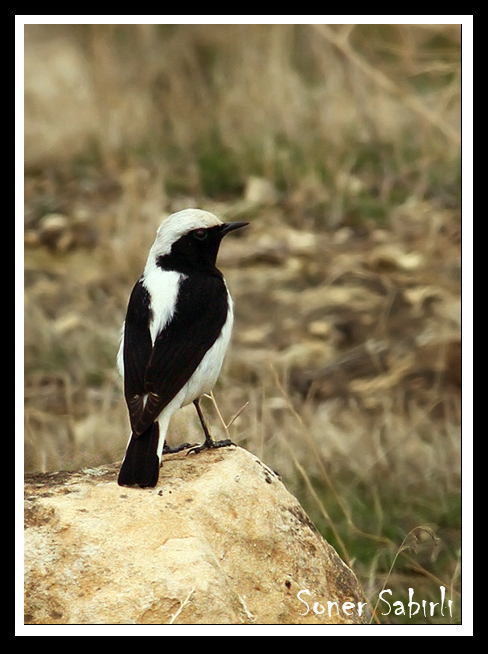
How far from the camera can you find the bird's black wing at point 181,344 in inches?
217

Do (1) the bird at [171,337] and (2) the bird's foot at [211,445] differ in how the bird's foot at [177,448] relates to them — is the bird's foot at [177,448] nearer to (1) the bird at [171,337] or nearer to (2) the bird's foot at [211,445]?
(1) the bird at [171,337]

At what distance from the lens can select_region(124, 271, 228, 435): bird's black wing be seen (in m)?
5.51

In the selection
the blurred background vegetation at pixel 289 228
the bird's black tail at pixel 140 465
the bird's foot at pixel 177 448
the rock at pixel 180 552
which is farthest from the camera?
the blurred background vegetation at pixel 289 228

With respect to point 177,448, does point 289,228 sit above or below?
above

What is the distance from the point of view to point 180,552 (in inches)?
194

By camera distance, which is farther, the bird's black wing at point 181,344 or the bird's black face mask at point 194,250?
the bird's black face mask at point 194,250

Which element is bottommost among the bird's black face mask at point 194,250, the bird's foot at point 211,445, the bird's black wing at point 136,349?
the bird's foot at point 211,445

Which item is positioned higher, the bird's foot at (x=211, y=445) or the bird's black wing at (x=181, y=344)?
the bird's black wing at (x=181, y=344)

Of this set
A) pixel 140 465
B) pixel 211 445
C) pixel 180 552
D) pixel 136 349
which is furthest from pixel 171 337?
pixel 180 552

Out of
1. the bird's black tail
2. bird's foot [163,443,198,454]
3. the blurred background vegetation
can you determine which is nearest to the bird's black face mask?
bird's foot [163,443,198,454]

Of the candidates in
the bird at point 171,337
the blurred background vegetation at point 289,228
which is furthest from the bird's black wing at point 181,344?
the blurred background vegetation at point 289,228

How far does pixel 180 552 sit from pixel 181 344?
1202mm

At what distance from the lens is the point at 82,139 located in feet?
41.1

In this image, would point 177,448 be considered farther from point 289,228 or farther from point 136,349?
point 289,228
